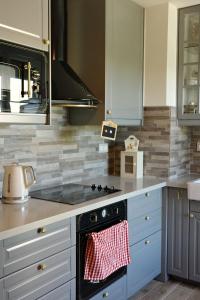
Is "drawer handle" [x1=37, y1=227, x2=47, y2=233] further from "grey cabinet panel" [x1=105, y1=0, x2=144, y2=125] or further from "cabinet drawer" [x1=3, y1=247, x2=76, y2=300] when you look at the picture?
"grey cabinet panel" [x1=105, y1=0, x2=144, y2=125]

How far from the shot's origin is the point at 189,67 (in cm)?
303

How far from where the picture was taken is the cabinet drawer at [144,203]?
2.52 metres

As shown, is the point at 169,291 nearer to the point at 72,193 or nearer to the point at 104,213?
the point at 104,213

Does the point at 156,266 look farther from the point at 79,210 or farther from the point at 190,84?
the point at 190,84

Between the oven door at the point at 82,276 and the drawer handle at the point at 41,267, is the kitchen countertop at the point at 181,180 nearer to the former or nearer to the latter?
the oven door at the point at 82,276

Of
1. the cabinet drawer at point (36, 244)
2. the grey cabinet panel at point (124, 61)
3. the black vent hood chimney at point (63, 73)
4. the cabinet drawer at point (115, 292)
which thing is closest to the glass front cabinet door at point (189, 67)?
the grey cabinet panel at point (124, 61)

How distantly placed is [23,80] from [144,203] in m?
1.31

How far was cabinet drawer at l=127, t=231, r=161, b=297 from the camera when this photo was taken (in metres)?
2.55

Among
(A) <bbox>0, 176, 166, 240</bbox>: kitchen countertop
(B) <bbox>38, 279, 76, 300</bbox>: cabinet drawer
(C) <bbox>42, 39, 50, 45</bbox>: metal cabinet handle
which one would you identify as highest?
(C) <bbox>42, 39, 50, 45</bbox>: metal cabinet handle

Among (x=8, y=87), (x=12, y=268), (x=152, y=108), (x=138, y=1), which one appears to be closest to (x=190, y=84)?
(x=152, y=108)

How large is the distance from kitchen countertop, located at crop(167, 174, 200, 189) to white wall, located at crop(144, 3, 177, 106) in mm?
658

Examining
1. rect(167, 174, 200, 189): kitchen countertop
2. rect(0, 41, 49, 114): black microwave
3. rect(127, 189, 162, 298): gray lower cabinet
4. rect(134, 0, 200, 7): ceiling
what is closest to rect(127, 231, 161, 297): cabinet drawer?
rect(127, 189, 162, 298): gray lower cabinet

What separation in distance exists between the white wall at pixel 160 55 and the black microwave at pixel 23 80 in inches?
46.8

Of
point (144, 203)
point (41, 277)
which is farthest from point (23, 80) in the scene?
point (144, 203)
